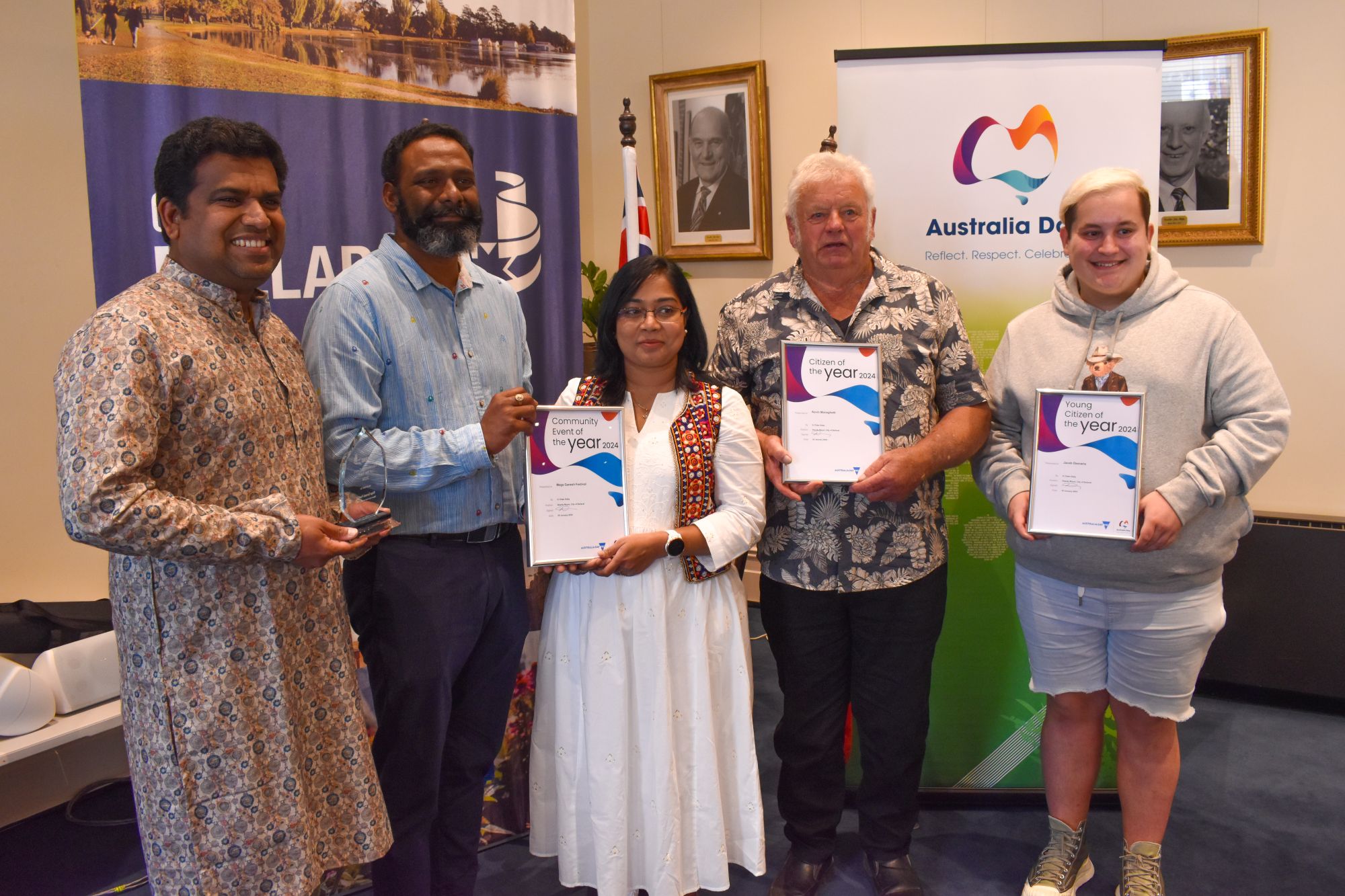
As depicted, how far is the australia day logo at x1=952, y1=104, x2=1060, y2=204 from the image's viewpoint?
3.06 meters

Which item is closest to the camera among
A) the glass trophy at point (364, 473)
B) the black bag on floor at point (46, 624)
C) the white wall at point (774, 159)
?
the glass trophy at point (364, 473)

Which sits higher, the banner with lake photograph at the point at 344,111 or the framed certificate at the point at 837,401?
the banner with lake photograph at the point at 344,111

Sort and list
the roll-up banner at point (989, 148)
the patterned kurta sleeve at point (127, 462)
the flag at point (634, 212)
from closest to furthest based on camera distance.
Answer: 1. the patterned kurta sleeve at point (127, 462)
2. the roll-up banner at point (989, 148)
3. the flag at point (634, 212)

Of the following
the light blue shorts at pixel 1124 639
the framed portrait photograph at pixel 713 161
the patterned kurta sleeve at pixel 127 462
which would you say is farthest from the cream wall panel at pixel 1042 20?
the patterned kurta sleeve at pixel 127 462

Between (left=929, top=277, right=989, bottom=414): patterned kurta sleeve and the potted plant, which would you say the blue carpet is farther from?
the potted plant

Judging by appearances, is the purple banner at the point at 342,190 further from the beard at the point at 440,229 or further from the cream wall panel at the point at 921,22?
the cream wall panel at the point at 921,22

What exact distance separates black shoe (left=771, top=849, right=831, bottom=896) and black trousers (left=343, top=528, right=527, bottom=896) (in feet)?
3.17

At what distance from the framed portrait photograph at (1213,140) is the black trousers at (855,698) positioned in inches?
97.9

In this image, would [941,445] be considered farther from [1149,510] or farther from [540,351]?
[540,351]

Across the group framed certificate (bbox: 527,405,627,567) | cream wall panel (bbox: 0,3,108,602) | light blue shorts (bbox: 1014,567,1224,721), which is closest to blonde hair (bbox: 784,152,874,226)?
framed certificate (bbox: 527,405,627,567)

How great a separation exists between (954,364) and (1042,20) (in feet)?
8.32

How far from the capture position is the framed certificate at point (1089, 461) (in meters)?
2.32

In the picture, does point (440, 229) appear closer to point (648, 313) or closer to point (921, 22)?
point (648, 313)

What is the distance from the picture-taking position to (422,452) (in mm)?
2137
